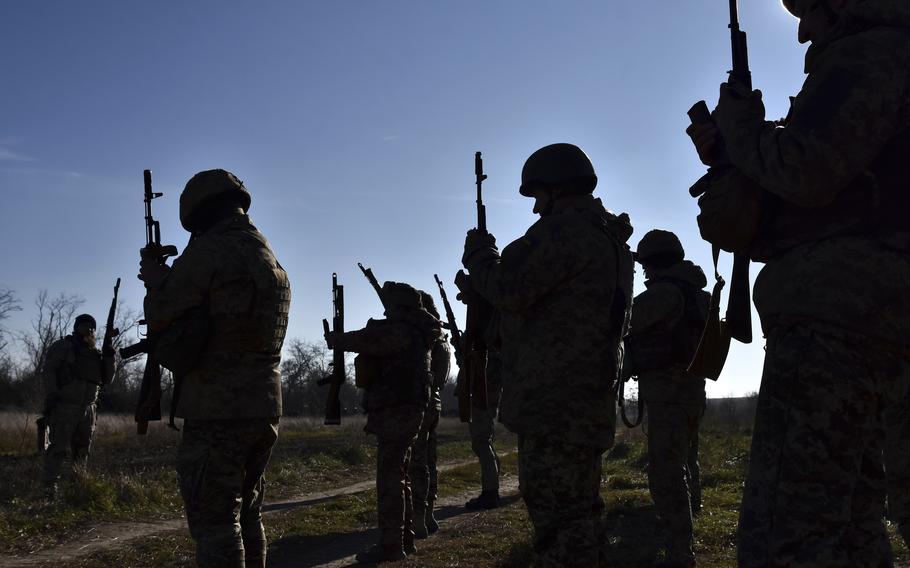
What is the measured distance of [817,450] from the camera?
107 inches

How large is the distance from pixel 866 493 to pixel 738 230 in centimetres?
103

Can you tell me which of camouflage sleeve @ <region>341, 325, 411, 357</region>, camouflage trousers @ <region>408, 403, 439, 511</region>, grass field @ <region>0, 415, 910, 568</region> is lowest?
grass field @ <region>0, 415, 910, 568</region>

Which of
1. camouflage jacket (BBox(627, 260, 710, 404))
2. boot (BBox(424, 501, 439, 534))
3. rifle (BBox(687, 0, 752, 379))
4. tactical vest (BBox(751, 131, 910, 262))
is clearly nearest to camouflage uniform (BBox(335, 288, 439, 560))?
boot (BBox(424, 501, 439, 534))

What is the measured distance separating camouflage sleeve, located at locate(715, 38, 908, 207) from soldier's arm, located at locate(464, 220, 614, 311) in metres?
1.76

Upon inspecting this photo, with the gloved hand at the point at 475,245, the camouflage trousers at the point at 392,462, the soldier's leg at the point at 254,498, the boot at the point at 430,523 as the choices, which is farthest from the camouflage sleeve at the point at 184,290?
the boot at the point at 430,523

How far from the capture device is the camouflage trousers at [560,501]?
4.46 meters

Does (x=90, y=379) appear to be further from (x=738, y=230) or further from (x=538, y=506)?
(x=738, y=230)

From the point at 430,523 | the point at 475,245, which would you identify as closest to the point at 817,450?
the point at 475,245

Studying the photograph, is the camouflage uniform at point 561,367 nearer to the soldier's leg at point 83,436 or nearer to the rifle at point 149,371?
the rifle at point 149,371

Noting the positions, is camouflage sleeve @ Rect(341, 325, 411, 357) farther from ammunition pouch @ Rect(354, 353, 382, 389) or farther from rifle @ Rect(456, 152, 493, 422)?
rifle @ Rect(456, 152, 493, 422)

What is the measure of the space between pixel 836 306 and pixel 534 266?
2.00 m

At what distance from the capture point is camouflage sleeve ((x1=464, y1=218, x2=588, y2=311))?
15.0ft

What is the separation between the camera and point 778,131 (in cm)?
294

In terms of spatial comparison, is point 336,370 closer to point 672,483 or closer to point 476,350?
point 476,350
